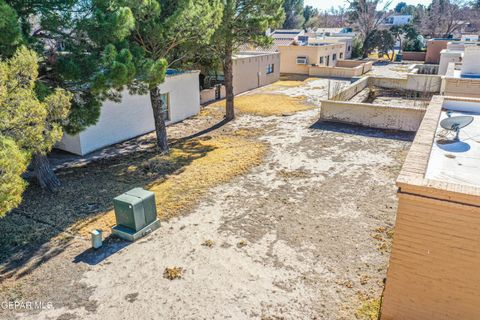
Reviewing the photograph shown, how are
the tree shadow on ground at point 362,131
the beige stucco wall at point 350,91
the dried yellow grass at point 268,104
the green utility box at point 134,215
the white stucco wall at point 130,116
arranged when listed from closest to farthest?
1. the green utility box at point 134,215
2. the white stucco wall at point 130,116
3. the tree shadow on ground at point 362,131
4. the beige stucco wall at point 350,91
5. the dried yellow grass at point 268,104

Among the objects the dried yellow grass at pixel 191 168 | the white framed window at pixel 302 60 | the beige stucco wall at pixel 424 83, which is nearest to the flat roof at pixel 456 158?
the dried yellow grass at pixel 191 168

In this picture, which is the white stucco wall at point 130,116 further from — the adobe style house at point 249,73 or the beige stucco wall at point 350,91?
the beige stucco wall at point 350,91

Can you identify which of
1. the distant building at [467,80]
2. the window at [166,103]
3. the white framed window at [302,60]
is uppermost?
the distant building at [467,80]

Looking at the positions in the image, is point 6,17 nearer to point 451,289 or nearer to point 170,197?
point 170,197

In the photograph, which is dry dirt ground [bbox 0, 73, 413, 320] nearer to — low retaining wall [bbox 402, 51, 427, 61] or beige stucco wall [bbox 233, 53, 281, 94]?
beige stucco wall [bbox 233, 53, 281, 94]

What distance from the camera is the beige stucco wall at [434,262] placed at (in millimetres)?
5262

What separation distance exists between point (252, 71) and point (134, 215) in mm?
22956

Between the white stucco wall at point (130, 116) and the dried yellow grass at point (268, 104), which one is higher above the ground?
the white stucco wall at point (130, 116)

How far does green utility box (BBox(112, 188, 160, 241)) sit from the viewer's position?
9086 millimetres

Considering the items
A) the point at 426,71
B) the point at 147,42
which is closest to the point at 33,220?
the point at 147,42

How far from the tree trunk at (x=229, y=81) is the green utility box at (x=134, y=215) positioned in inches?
475

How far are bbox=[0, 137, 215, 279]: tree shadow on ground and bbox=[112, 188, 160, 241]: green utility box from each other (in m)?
0.51

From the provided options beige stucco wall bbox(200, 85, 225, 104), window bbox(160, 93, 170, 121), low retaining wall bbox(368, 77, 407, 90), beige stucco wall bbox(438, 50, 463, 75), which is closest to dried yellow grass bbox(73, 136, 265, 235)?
window bbox(160, 93, 170, 121)

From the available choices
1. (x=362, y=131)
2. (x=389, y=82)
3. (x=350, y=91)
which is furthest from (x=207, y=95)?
(x=389, y=82)
